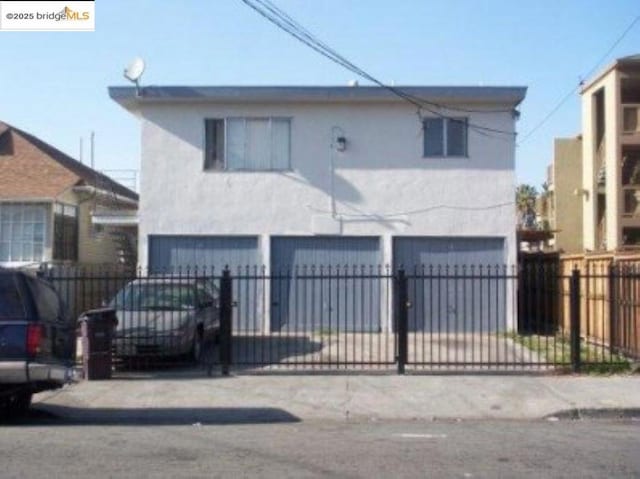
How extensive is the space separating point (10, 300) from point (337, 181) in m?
11.8

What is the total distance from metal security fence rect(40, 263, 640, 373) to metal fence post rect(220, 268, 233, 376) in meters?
0.02

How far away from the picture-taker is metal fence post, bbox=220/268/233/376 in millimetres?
13797

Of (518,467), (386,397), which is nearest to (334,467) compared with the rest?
(518,467)

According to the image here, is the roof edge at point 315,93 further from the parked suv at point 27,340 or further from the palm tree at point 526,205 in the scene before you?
the palm tree at point 526,205

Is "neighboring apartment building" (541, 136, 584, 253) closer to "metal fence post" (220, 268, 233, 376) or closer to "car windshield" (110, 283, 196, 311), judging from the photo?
"car windshield" (110, 283, 196, 311)

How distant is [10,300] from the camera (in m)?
10.0

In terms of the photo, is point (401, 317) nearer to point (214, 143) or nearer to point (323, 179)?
point (323, 179)

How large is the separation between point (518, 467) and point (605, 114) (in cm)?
2360

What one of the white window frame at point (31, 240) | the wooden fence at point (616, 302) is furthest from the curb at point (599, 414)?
the white window frame at point (31, 240)

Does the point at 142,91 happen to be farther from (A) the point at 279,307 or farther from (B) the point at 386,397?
(B) the point at 386,397

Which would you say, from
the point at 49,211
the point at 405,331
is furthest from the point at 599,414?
the point at 49,211

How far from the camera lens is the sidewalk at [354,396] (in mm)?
11320

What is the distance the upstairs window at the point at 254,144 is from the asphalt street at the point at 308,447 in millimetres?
10701

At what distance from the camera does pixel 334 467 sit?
7.69 m
